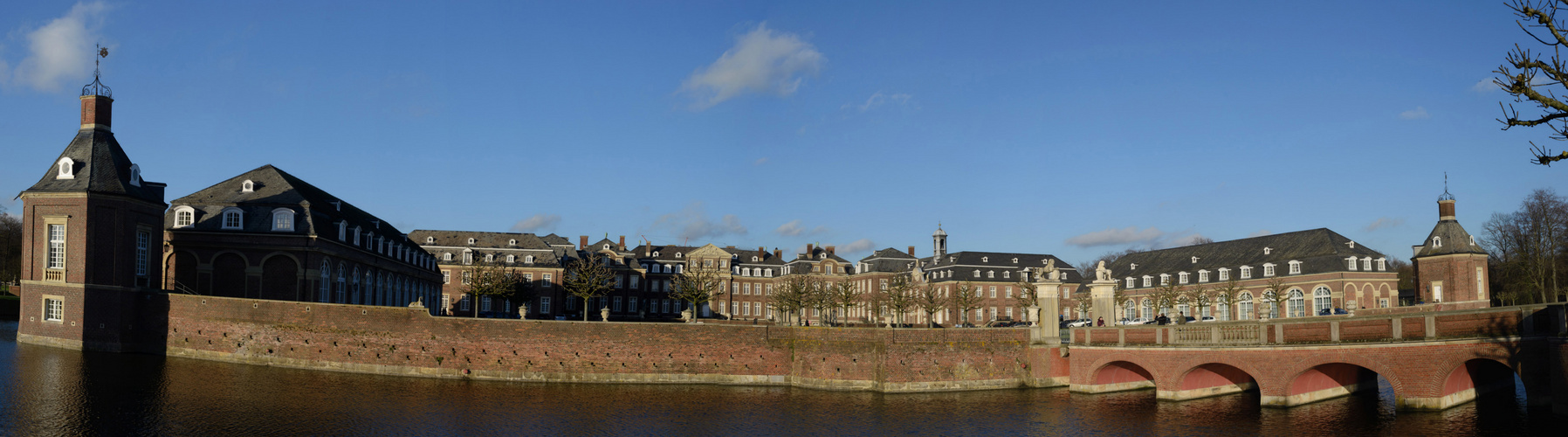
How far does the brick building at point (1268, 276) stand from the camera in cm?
7294

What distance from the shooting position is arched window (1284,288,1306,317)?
75.6 m

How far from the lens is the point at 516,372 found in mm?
43656

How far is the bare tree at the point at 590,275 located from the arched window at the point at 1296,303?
52.2 meters

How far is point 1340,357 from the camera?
109 feet

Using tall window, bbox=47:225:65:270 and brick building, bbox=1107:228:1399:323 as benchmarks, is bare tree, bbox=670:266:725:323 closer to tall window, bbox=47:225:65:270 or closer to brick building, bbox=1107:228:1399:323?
tall window, bbox=47:225:65:270

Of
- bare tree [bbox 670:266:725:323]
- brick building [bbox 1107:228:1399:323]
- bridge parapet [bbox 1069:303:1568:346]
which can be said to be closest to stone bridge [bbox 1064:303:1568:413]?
bridge parapet [bbox 1069:303:1568:346]

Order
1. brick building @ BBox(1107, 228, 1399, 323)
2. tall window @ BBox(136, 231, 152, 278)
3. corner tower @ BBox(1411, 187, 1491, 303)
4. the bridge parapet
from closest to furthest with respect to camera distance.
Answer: the bridge parapet, tall window @ BBox(136, 231, 152, 278), corner tower @ BBox(1411, 187, 1491, 303), brick building @ BBox(1107, 228, 1399, 323)

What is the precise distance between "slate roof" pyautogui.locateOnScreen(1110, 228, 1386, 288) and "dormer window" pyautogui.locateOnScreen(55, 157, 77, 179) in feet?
254

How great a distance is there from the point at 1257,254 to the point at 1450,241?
58.1ft

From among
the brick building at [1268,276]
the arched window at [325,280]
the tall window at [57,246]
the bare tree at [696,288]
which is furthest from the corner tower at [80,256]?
the brick building at [1268,276]

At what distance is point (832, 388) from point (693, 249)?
7124 cm

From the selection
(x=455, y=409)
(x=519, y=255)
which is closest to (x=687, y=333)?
(x=455, y=409)

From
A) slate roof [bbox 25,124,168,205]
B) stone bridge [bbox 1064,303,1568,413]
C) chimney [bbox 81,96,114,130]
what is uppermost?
→ chimney [bbox 81,96,114,130]

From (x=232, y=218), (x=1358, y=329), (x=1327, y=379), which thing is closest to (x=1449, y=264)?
(x=1327, y=379)
